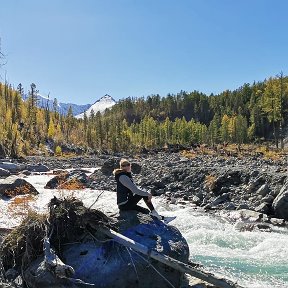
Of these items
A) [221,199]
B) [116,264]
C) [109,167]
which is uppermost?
[109,167]

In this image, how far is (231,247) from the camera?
15.0 m

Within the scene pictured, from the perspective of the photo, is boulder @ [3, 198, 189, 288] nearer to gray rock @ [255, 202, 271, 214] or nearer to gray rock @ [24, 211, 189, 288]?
gray rock @ [24, 211, 189, 288]

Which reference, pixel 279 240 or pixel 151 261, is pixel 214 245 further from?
pixel 151 261

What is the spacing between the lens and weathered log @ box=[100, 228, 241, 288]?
266 inches

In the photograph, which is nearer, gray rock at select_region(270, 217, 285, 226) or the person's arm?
the person's arm

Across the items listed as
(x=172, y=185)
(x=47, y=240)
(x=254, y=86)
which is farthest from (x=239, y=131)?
(x=47, y=240)

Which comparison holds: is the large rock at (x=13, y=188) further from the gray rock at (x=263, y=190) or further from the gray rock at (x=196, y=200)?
the gray rock at (x=263, y=190)

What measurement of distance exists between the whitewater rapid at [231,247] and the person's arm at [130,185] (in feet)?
3.09

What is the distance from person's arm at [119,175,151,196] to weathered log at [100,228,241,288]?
46.6 inches

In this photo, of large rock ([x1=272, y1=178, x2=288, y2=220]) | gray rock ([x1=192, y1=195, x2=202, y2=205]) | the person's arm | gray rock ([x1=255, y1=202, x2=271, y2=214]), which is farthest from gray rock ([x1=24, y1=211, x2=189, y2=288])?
gray rock ([x1=192, y1=195, x2=202, y2=205])

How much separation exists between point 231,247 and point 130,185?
7694 millimetres

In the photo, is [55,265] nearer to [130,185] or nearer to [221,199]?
[130,185]

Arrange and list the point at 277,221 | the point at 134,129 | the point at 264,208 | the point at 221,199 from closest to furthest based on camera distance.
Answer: the point at 277,221
the point at 264,208
the point at 221,199
the point at 134,129

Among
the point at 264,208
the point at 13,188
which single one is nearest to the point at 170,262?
the point at 264,208
